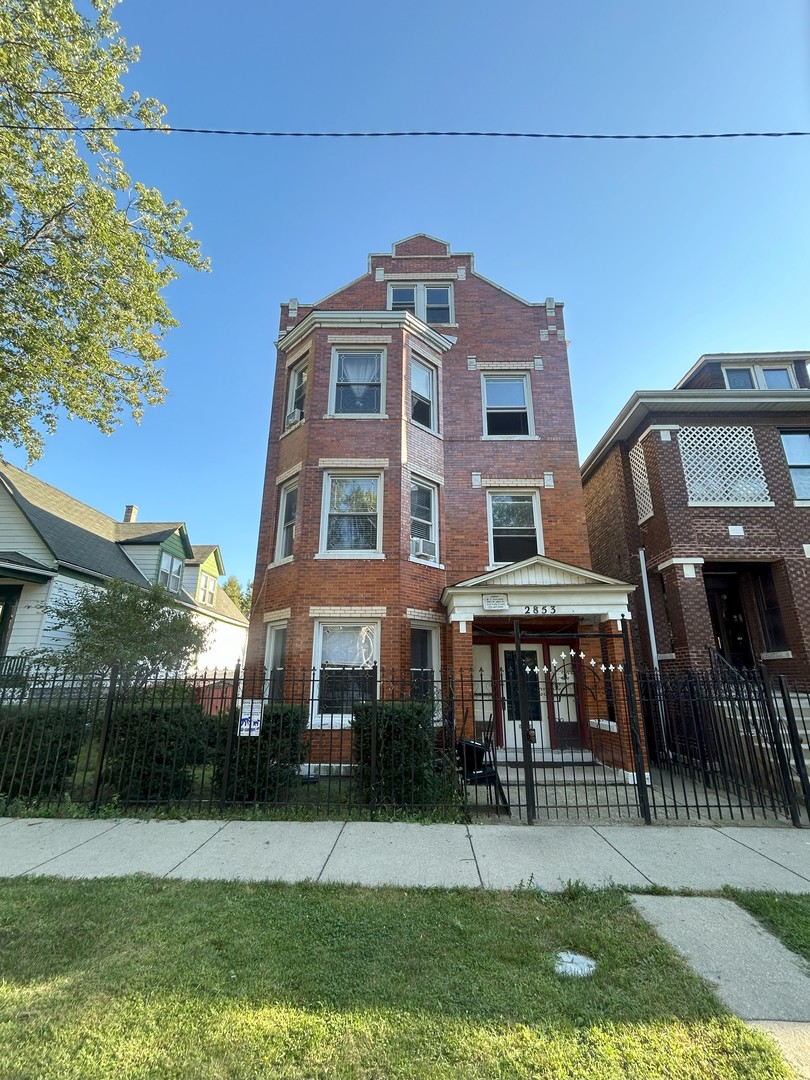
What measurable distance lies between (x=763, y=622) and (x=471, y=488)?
25.5 feet

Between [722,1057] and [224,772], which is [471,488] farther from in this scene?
[722,1057]

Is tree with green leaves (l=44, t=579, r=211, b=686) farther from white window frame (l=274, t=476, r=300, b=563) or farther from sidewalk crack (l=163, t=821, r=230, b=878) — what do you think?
sidewalk crack (l=163, t=821, r=230, b=878)

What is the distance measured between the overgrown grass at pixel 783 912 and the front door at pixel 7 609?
15.9 m

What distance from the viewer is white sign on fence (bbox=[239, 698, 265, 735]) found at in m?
6.93

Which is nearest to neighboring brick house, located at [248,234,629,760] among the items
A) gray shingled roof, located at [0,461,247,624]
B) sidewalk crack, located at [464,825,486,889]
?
sidewalk crack, located at [464,825,486,889]

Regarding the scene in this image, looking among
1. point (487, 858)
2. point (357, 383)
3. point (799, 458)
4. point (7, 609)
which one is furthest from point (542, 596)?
point (7, 609)

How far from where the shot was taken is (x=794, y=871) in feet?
16.5

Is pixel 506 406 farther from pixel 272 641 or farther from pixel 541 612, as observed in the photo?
pixel 272 641

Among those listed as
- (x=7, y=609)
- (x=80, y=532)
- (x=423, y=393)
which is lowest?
(x=7, y=609)

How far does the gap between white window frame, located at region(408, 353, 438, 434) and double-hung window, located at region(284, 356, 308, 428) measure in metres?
2.76

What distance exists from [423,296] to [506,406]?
4325 millimetres

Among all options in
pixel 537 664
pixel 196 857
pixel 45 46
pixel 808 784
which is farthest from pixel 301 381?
pixel 808 784

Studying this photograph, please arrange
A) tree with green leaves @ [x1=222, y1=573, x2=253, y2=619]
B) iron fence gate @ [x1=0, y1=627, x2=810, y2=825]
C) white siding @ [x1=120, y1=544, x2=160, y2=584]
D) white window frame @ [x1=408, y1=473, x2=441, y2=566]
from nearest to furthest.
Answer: iron fence gate @ [x1=0, y1=627, x2=810, y2=825], white window frame @ [x1=408, y1=473, x2=441, y2=566], white siding @ [x1=120, y1=544, x2=160, y2=584], tree with green leaves @ [x1=222, y1=573, x2=253, y2=619]

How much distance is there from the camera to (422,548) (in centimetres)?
1148
